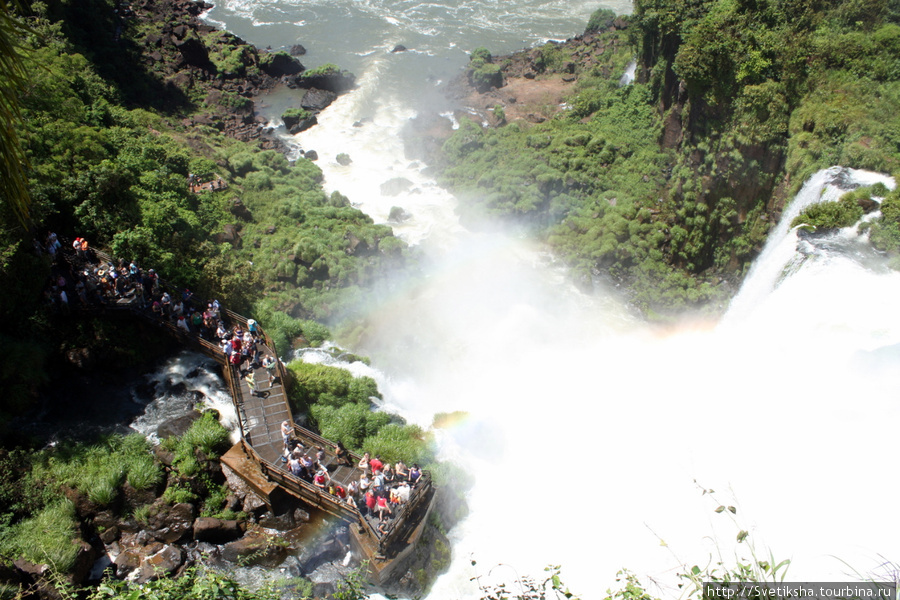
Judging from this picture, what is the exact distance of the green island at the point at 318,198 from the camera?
1700 centimetres

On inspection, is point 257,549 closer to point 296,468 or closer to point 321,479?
point 296,468

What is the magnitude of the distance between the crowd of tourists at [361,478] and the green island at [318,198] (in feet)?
6.11

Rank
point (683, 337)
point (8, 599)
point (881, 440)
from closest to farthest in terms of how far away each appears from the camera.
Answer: point (8, 599)
point (881, 440)
point (683, 337)

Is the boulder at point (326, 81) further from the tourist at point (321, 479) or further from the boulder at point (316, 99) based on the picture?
the tourist at point (321, 479)

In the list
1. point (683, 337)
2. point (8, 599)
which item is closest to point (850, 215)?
point (683, 337)

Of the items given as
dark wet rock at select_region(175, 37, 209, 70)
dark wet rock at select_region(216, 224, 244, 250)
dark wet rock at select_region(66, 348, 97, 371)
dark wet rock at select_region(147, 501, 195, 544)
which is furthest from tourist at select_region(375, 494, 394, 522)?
dark wet rock at select_region(175, 37, 209, 70)

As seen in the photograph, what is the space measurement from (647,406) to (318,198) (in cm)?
2519

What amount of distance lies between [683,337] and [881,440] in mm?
12038

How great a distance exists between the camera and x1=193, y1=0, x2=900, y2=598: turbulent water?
1745cm

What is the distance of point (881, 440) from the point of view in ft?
56.5

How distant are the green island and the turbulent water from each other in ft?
4.76

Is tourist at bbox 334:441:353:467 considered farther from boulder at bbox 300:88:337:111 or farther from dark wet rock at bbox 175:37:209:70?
dark wet rock at bbox 175:37:209:70

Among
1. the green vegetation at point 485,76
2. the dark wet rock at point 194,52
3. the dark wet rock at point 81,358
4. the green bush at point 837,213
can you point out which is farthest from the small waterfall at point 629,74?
the dark wet rock at point 81,358

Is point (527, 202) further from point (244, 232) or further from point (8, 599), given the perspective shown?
point (8, 599)
